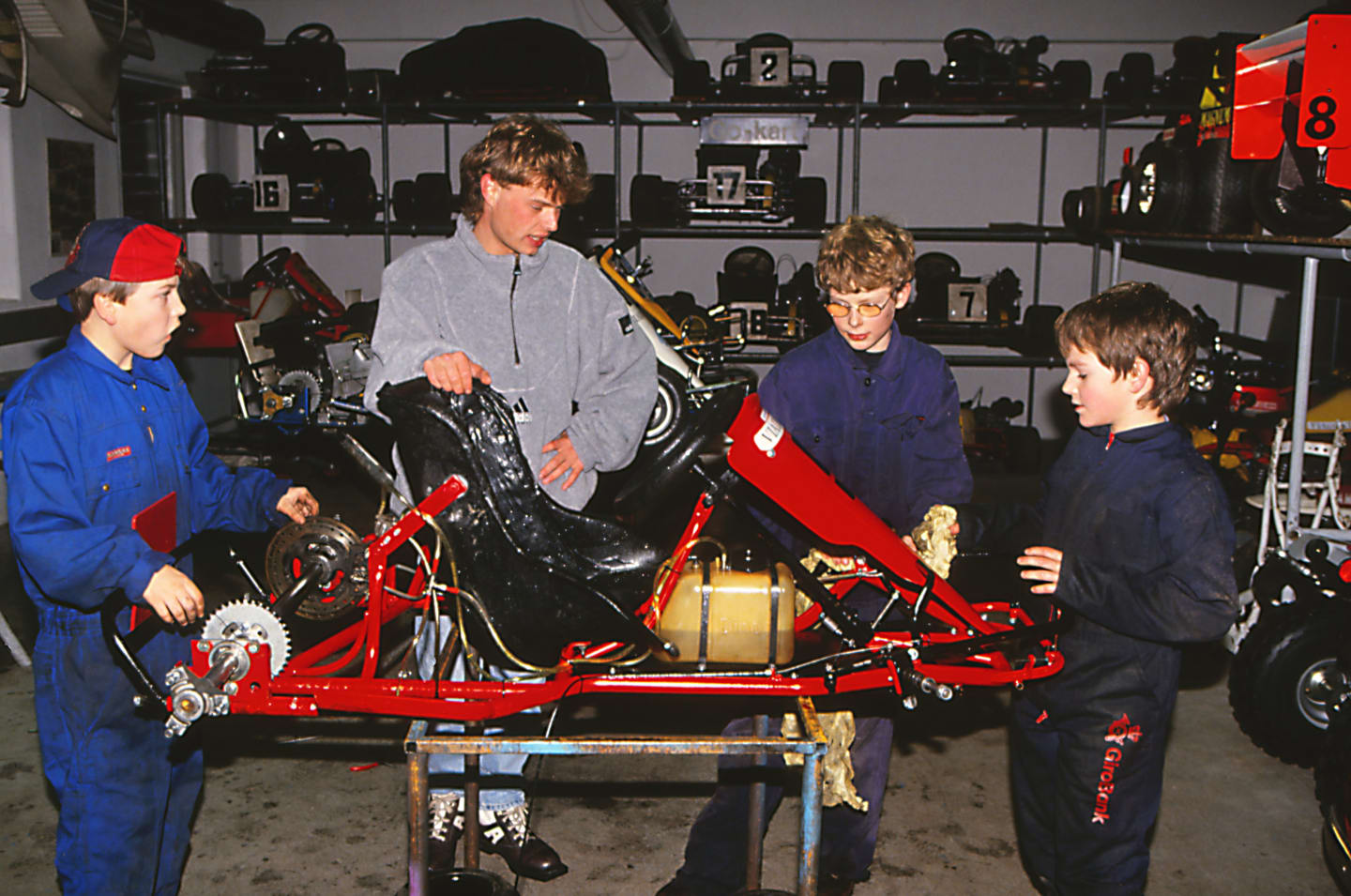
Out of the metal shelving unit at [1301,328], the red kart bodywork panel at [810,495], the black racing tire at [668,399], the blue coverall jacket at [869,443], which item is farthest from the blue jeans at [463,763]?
the metal shelving unit at [1301,328]

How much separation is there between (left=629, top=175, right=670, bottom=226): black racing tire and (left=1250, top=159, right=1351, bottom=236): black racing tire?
391 centimetres

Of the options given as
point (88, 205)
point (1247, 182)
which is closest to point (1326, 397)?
point (1247, 182)

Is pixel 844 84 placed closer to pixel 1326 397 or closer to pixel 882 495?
pixel 1326 397

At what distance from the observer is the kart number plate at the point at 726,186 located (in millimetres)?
7211

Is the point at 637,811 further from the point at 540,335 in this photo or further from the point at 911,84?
the point at 911,84

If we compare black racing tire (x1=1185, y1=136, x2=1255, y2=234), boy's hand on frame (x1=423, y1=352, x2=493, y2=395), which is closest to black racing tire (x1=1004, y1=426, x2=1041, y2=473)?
black racing tire (x1=1185, y1=136, x2=1255, y2=234)

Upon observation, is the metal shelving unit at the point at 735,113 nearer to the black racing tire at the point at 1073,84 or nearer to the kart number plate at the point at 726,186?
the black racing tire at the point at 1073,84

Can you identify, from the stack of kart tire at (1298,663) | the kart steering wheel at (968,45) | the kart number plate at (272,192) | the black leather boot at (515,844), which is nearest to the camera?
the black leather boot at (515,844)

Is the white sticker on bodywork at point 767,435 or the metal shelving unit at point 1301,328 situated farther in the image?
the metal shelving unit at point 1301,328

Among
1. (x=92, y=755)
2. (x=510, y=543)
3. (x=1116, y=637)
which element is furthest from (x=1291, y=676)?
(x=92, y=755)

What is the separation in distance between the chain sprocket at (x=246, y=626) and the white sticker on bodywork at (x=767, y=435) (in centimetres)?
103

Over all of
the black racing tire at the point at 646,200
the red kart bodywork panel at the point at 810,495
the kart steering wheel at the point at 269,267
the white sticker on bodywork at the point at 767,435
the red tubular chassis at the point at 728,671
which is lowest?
the red tubular chassis at the point at 728,671

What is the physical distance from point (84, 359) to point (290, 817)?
1.71 meters

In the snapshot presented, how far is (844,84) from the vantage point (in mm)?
7160
